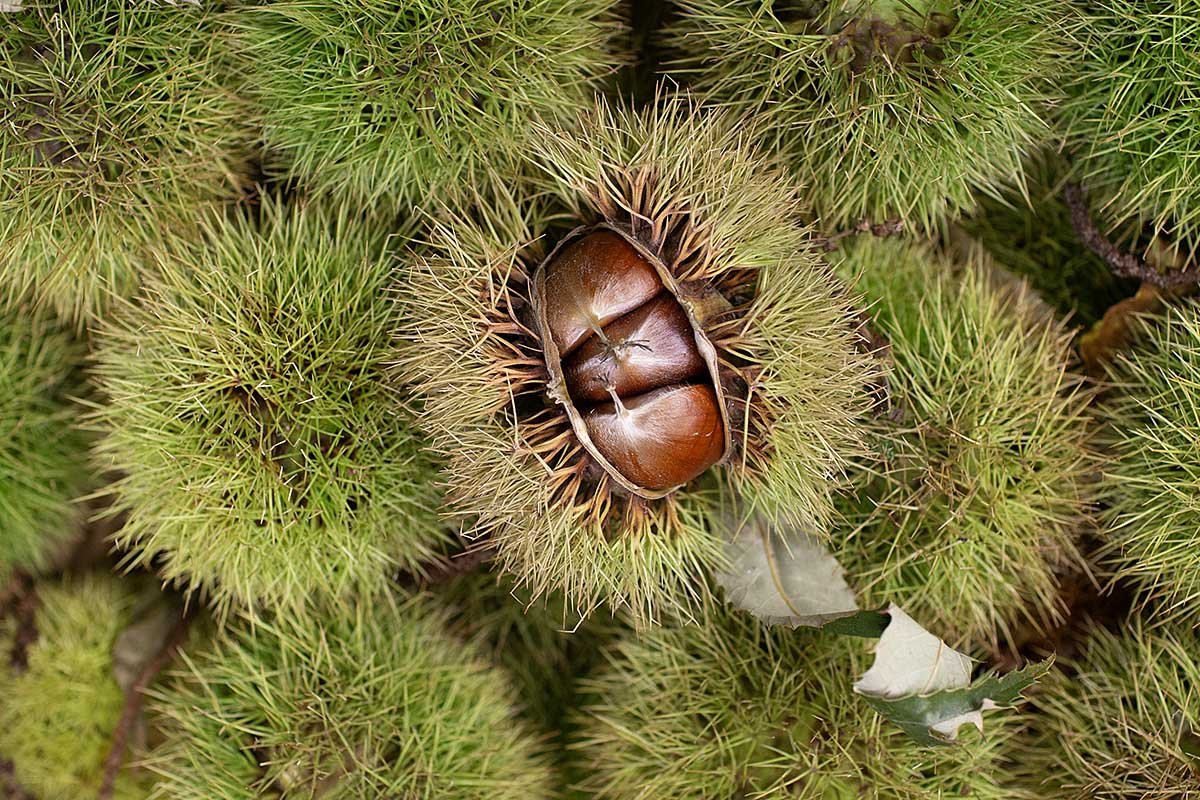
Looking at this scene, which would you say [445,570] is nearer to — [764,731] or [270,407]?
[270,407]

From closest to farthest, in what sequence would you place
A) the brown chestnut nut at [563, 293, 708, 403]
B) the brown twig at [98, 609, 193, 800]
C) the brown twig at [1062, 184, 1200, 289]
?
the brown chestnut nut at [563, 293, 708, 403], the brown twig at [1062, 184, 1200, 289], the brown twig at [98, 609, 193, 800]

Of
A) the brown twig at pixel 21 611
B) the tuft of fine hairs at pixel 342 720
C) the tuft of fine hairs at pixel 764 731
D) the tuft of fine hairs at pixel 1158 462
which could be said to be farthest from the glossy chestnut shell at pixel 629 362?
the brown twig at pixel 21 611

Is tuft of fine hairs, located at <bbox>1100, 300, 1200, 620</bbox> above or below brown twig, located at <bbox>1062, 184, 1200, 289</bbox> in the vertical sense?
below

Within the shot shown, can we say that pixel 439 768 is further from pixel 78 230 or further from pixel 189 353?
pixel 78 230

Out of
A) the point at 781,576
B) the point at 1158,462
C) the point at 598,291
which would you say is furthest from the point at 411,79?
the point at 1158,462

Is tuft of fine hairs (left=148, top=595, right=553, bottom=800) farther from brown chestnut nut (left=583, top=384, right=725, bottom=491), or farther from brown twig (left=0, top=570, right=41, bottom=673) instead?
brown chestnut nut (left=583, top=384, right=725, bottom=491)

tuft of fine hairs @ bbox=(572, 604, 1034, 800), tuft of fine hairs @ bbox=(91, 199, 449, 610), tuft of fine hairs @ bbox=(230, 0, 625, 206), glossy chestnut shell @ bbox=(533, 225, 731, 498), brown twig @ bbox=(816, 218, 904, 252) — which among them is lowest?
tuft of fine hairs @ bbox=(572, 604, 1034, 800)

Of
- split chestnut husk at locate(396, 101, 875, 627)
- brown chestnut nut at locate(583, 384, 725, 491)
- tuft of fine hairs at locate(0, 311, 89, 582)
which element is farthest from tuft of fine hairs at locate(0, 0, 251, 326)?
brown chestnut nut at locate(583, 384, 725, 491)

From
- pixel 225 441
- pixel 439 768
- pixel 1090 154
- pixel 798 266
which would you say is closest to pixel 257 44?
pixel 225 441

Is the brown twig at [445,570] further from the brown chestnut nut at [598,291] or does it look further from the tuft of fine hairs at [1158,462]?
the tuft of fine hairs at [1158,462]
